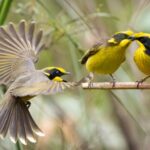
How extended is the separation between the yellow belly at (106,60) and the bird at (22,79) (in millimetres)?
306

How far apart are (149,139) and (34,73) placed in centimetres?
89

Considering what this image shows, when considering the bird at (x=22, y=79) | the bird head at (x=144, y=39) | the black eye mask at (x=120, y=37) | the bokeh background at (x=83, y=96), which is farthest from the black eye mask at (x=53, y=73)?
the bird head at (x=144, y=39)

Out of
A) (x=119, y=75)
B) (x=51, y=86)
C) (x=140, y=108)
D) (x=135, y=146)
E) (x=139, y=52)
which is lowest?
(x=135, y=146)

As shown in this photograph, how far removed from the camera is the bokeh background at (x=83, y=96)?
11.9ft

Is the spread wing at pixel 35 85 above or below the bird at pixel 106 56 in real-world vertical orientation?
above

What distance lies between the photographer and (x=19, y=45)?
12.3ft

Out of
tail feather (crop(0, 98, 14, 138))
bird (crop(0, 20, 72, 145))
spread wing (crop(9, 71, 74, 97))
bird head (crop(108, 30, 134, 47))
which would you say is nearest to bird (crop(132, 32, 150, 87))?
bird head (crop(108, 30, 134, 47))

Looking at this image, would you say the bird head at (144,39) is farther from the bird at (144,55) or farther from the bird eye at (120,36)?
the bird eye at (120,36)

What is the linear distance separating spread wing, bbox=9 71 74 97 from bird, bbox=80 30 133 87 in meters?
0.41

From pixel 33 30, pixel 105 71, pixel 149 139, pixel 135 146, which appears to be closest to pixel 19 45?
pixel 33 30

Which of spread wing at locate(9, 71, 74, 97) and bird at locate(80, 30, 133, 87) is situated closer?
spread wing at locate(9, 71, 74, 97)

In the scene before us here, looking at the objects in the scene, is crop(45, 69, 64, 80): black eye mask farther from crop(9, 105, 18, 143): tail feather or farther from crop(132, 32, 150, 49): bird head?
crop(132, 32, 150, 49): bird head

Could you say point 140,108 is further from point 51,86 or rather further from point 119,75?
point 51,86

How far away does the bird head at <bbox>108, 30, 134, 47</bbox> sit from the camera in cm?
332
